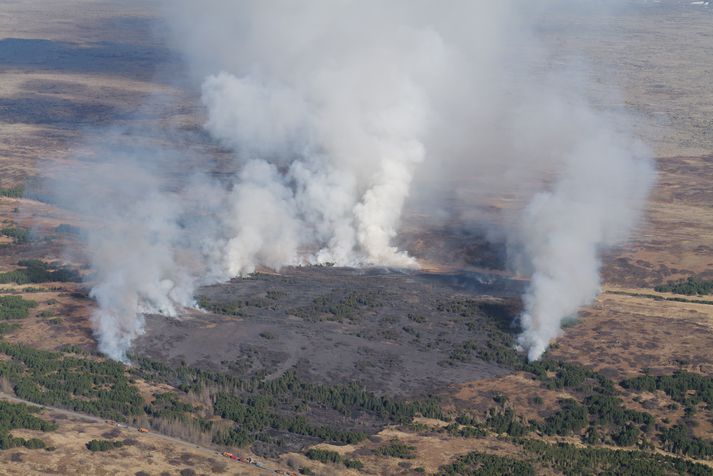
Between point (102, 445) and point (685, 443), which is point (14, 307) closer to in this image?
point (102, 445)

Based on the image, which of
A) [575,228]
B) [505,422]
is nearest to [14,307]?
[505,422]

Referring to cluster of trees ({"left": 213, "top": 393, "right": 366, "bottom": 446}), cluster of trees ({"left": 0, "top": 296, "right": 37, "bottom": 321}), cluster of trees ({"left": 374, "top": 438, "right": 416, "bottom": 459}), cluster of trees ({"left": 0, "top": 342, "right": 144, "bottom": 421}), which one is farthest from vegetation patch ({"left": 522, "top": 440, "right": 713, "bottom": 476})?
cluster of trees ({"left": 0, "top": 296, "right": 37, "bottom": 321})

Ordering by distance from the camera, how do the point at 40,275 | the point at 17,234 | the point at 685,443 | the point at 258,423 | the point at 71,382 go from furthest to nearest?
the point at 17,234 → the point at 40,275 → the point at 71,382 → the point at 258,423 → the point at 685,443

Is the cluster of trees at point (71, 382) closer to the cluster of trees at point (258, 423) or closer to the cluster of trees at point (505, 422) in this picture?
the cluster of trees at point (258, 423)

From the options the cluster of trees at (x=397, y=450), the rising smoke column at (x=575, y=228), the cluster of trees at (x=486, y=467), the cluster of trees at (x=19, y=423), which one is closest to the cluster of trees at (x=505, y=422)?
the cluster of trees at (x=486, y=467)

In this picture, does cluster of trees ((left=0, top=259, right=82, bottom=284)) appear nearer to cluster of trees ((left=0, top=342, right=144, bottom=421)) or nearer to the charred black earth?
the charred black earth

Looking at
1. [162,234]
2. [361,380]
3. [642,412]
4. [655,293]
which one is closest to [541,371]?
[642,412]
